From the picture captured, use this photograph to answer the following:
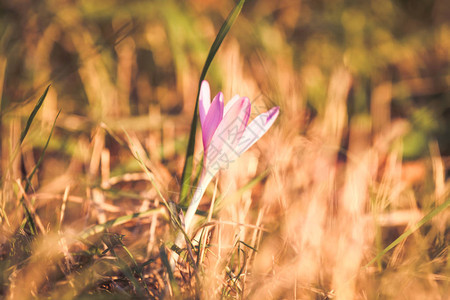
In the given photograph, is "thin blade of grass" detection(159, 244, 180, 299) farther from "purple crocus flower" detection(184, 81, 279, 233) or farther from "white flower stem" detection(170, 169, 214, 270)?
"purple crocus flower" detection(184, 81, 279, 233)

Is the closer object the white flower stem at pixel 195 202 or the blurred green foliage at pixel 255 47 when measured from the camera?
the white flower stem at pixel 195 202

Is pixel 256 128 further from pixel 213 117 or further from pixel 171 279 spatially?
pixel 171 279

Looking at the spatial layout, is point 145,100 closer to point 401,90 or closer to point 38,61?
point 38,61

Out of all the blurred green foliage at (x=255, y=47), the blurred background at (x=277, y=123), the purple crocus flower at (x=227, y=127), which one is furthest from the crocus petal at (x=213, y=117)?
the blurred green foliage at (x=255, y=47)

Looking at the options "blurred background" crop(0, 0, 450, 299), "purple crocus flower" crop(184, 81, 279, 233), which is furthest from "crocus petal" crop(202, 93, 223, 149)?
"blurred background" crop(0, 0, 450, 299)

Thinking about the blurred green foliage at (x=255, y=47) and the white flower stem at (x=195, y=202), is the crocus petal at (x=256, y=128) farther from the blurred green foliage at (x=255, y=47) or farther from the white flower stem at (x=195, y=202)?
the blurred green foliage at (x=255, y=47)

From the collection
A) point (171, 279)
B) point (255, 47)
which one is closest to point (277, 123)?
point (255, 47)
